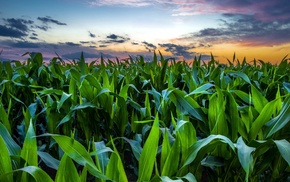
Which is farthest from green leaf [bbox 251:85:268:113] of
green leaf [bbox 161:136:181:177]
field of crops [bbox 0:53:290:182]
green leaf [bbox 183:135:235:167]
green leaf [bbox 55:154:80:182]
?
green leaf [bbox 55:154:80:182]

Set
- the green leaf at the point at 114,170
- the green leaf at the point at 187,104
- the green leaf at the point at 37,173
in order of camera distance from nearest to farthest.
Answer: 1. the green leaf at the point at 37,173
2. the green leaf at the point at 114,170
3. the green leaf at the point at 187,104

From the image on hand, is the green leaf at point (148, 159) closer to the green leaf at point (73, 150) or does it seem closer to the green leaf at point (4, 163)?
the green leaf at point (73, 150)

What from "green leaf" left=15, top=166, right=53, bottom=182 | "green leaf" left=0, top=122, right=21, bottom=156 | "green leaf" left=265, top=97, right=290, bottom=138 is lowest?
"green leaf" left=0, top=122, right=21, bottom=156

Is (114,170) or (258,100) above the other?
(258,100)

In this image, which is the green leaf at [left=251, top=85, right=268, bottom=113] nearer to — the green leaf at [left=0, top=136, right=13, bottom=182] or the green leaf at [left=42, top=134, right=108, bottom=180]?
the green leaf at [left=42, top=134, right=108, bottom=180]

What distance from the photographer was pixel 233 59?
582 centimetres

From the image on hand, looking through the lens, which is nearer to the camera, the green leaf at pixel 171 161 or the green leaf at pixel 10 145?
the green leaf at pixel 171 161

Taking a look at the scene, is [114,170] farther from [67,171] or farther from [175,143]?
[175,143]

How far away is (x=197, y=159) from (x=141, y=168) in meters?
0.33

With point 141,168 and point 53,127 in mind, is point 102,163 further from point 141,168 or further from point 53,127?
point 53,127

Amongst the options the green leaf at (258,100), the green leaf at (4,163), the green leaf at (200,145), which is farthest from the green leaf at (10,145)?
the green leaf at (258,100)

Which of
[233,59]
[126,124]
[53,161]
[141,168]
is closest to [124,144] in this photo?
[126,124]

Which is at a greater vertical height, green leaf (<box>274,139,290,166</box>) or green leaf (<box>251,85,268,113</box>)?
green leaf (<box>251,85,268,113</box>)

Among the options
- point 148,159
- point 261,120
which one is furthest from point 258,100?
point 148,159
